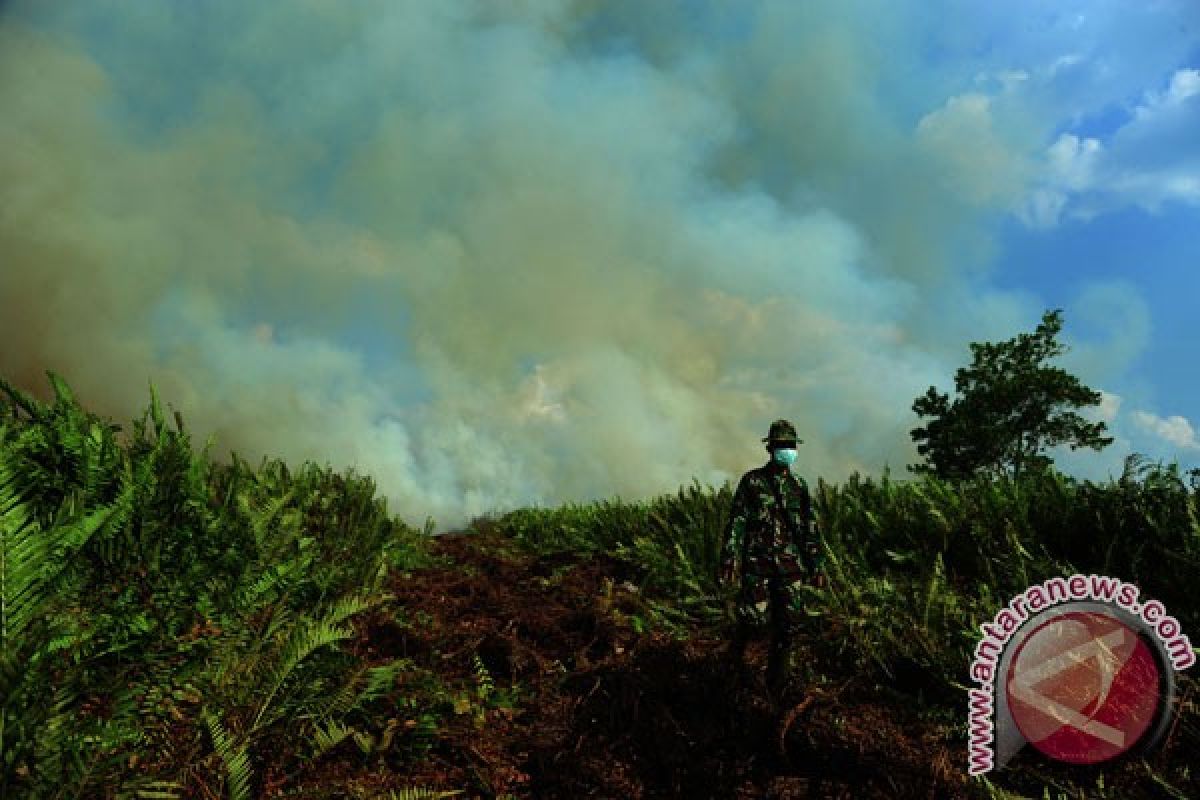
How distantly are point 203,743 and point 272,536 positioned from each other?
93.8 inches

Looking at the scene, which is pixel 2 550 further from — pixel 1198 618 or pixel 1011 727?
pixel 1198 618

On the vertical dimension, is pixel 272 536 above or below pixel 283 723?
above

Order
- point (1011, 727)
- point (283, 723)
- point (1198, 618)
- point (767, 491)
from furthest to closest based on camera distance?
1. point (767, 491)
2. point (1198, 618)
3. point (1011, 727)
4. point (283, 723)

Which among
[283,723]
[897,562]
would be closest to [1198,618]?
[897,562]

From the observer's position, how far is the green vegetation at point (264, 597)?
104 inches

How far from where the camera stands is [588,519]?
11148 millimetres

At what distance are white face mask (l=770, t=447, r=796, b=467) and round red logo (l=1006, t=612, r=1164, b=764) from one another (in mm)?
1731

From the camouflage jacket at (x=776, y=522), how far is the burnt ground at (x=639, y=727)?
775 millimetres

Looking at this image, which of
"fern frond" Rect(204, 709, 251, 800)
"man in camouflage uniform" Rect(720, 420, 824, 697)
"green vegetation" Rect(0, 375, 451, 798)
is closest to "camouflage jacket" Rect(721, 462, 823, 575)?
"man in camouflage uniform" Rect(720, 420, 824, 697)

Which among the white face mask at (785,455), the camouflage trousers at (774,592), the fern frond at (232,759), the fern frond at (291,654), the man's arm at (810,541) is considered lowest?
the fern frond at (232,759)

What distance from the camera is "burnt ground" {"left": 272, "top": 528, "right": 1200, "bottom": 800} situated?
145 inches

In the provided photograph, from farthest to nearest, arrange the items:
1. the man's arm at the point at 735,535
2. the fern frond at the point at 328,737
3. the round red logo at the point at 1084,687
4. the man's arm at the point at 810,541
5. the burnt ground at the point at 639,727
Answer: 1. the man's arm at the point at 735,535
2. the man's arm at the point at 810,541
3. the round red logo at the point at 1084,687
4. the burnt ground at the point at 639,727
5. the fern frond at the point at 328,737

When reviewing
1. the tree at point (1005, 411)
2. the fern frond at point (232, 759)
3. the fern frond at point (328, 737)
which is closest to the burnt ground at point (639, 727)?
the fern frond at point (328, 737)

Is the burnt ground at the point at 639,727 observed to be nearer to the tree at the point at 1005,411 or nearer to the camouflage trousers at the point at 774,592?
the camouflage trousers at the point at 774,592
